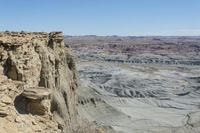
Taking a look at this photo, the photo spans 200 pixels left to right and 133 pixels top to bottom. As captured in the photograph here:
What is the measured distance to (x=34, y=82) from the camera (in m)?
19.6

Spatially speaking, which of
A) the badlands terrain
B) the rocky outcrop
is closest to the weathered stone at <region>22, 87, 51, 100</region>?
the rocky outcrop

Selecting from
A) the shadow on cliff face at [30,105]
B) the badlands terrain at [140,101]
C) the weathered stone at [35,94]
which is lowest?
the badlands terrain at [140,101]

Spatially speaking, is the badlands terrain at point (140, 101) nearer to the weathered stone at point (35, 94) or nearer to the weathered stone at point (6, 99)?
the weathered stone at point (35, 94)

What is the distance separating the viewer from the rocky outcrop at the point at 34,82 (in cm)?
1360

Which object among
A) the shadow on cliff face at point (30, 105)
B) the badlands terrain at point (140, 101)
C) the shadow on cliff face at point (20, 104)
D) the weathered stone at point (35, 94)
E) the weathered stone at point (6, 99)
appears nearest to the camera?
the weathered stone at point (6, 99)

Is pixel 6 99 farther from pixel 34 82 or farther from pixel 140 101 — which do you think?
pixel 140 101

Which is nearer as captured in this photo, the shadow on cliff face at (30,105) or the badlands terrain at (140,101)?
the shadow on cliff face at (30,105)

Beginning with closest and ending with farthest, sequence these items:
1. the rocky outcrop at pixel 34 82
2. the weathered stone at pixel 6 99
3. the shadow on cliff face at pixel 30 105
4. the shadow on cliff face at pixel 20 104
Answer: the weathered stone at pixel 6 99
the rocky outcrop at pixel 34 82
the shadow on cliff face at pixel 20 104
the shadow on cliff face at pixel 30 105

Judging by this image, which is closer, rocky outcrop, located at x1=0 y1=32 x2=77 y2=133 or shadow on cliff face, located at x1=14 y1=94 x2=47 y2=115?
rocky outcrop, located at x1=0 y1=32 x2=77 y2=133

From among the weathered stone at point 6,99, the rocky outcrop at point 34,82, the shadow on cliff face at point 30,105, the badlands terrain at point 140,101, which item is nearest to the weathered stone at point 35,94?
the rocky outcrop at point 34,82

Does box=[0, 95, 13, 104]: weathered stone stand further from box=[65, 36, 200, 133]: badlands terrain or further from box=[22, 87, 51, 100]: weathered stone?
box=[65, 36, 200, 133]: badlands terrain

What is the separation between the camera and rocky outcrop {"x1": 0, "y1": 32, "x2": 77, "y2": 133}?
44.6 feet

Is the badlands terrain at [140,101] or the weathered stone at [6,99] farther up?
the weathered stone at [6,99]

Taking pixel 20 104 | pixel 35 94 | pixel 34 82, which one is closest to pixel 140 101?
pixel 34 82
